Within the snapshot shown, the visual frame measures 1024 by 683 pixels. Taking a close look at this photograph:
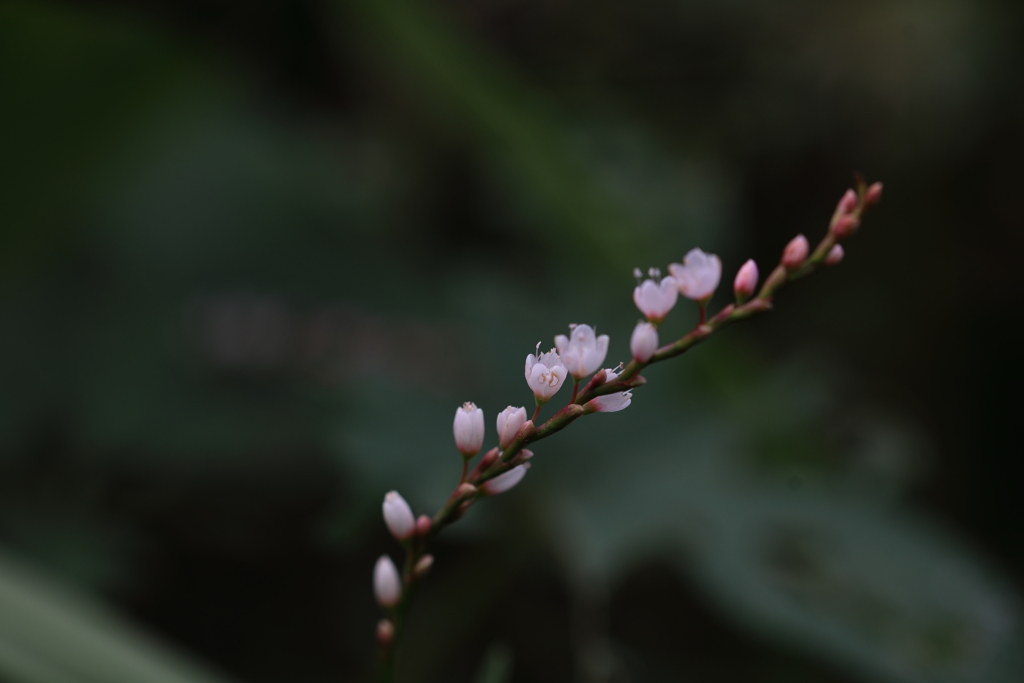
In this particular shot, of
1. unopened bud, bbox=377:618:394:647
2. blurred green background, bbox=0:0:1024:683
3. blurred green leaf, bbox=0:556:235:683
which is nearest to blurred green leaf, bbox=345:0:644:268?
blurred green background, bbox=0:0:1024:683

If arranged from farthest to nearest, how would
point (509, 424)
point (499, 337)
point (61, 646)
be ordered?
1. point (499, 337)
2. point (61, 646)
3. point (509, 424)

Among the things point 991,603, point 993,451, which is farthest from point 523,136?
point 993,451

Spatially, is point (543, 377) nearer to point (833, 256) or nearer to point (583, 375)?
point (583, 375)

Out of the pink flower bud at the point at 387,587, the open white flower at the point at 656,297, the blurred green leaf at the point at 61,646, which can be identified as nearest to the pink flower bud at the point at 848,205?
the open white flower at the point at 656,297

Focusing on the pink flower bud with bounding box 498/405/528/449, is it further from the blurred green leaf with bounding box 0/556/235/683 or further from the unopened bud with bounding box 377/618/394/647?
the blurred green leaf with bounding box 0/556/235/683

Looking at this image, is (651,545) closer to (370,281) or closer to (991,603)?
(991,603)

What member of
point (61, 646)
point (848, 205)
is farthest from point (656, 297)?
point (61, 646)

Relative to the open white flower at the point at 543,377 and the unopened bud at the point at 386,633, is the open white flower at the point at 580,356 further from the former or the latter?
the unopened bud at the point at 386,633
